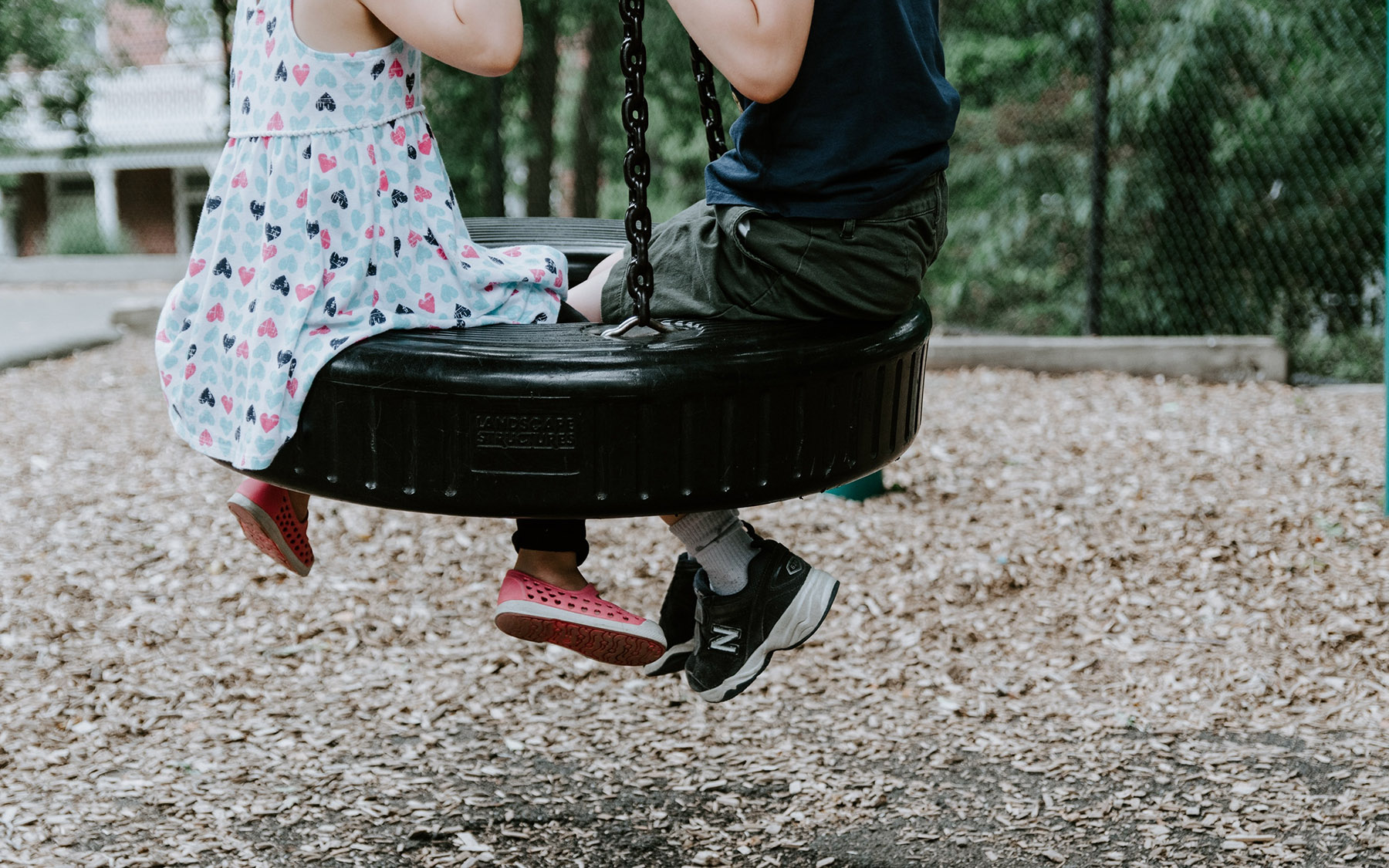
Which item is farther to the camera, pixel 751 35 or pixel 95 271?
pixel 95 271

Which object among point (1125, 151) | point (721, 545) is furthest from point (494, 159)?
point (721, 545)

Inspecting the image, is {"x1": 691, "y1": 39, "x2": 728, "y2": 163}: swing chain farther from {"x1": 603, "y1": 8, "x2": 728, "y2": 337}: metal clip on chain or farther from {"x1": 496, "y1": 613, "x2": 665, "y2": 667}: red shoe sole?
{"x1": 496, "y1": 613, "x2": 665, "y2": 667}: red shoe sole

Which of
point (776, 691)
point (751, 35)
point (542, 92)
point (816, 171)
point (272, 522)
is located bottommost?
point (776, 691)

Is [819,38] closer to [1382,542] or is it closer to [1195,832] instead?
[1195,832]

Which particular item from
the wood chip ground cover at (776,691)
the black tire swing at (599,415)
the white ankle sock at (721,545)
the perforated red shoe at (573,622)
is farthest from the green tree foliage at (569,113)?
the black tire swing at (599,415)

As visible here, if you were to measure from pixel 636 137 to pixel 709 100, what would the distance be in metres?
0.30

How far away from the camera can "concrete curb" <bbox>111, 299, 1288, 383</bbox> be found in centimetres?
523

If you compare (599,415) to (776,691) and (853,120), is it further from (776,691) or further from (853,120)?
(776,691)

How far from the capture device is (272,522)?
187 cm

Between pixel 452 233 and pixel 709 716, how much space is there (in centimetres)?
141

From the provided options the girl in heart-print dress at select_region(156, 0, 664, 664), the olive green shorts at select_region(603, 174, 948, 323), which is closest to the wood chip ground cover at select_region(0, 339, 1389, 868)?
the girl in heart-print dress at select_region(156, 0, 664, 664)

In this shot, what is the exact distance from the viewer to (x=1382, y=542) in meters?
3.40

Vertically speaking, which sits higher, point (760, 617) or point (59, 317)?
point (760, 617)

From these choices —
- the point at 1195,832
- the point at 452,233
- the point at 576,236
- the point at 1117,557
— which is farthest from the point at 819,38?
the point at 1117,557
